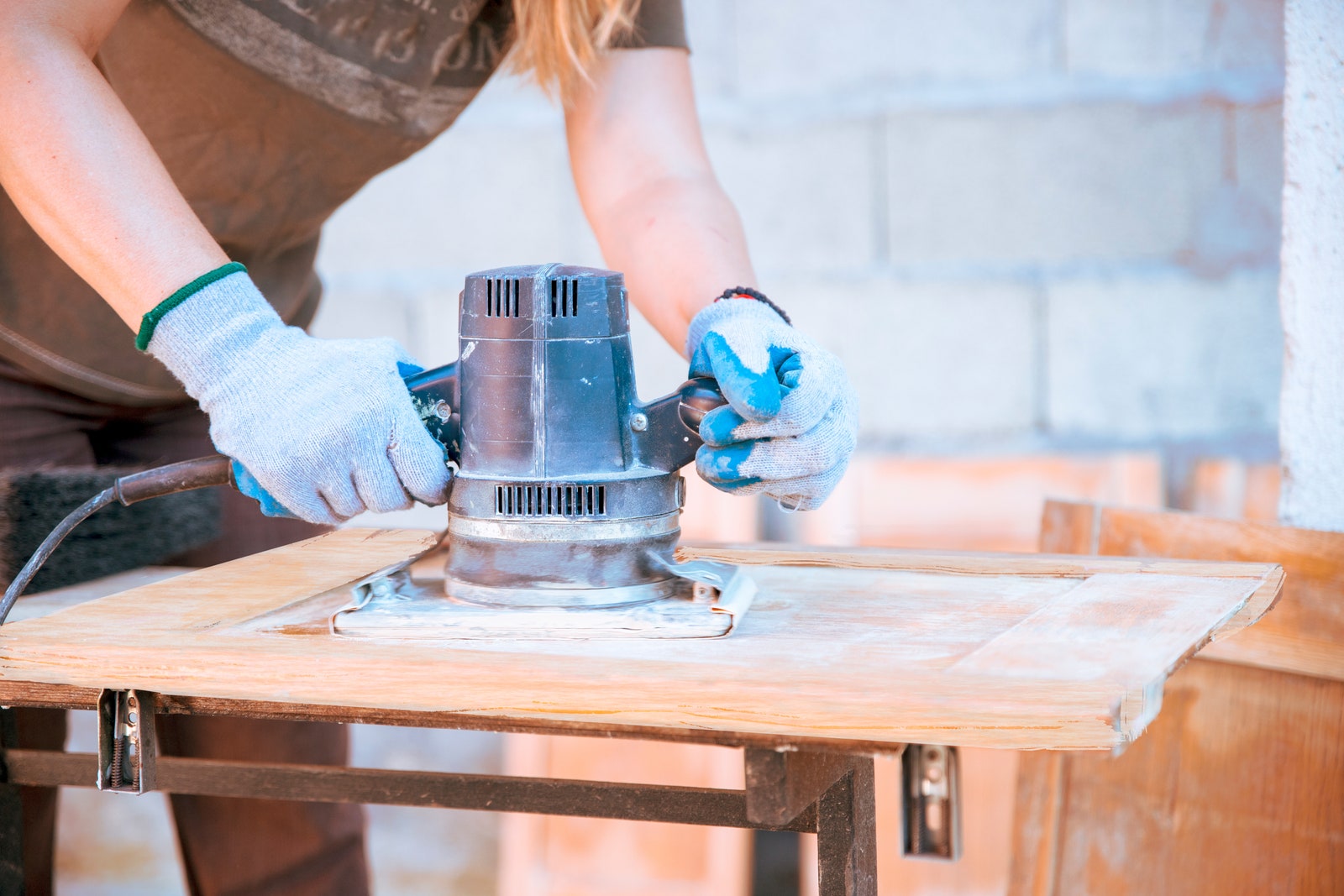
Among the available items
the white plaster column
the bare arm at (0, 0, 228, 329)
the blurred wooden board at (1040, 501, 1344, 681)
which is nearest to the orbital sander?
the bare arm at (0, 0, 228, 329)

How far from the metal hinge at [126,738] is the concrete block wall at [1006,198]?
1662 mm

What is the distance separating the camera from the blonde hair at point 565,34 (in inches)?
51.5

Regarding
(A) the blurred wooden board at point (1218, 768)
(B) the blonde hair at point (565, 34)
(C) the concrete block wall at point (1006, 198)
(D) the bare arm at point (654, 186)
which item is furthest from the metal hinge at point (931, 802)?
(C) the concrete block wall at point (1006, 198)

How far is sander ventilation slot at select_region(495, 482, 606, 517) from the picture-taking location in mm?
1000

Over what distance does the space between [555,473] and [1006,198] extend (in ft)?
5.43

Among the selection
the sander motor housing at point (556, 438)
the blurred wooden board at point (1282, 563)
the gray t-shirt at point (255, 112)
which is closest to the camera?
the sander motor housing at point (556, 438)

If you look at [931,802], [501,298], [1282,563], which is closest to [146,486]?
[501,298]

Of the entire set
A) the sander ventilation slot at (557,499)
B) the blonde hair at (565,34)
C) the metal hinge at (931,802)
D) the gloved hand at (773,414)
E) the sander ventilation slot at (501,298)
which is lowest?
the metal hinge at (931,802)

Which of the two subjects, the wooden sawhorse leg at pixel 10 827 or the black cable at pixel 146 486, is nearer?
the black cable at pixel 146 486

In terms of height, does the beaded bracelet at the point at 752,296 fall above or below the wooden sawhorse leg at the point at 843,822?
above

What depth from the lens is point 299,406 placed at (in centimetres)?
98

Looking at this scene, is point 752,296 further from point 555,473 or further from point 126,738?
point 126,738

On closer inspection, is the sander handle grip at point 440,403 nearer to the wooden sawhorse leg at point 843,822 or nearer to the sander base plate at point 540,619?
the sander base plate at point 540,619

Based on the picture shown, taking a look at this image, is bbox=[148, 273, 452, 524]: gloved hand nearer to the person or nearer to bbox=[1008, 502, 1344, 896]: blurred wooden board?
the person
